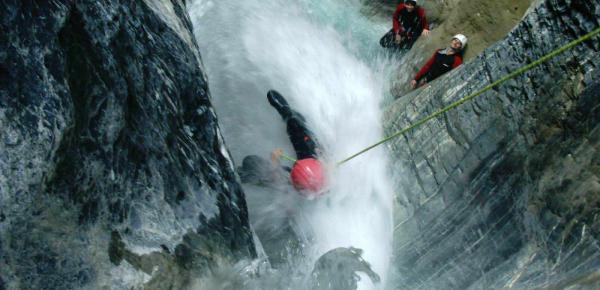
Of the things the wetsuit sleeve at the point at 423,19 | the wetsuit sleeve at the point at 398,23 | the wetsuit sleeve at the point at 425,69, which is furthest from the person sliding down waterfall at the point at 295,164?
the wetsuit sleeve at the point at 423,19

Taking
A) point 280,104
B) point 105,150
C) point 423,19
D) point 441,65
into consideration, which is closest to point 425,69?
point 441,65

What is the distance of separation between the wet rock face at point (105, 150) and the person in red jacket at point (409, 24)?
13.7 ft

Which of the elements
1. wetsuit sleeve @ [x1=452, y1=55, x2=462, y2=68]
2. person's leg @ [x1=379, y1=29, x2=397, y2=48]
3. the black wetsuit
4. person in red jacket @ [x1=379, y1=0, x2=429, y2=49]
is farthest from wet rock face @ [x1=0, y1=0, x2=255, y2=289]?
person's leg @ [x1=379, y1=29, x2=397, y2=48]

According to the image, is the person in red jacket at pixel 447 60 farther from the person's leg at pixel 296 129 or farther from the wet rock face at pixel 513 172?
the person's leg at pixel 296 129

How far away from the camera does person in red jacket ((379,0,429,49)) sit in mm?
7223

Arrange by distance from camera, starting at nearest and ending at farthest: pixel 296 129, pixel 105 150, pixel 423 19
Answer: pixel 105 150
pixel 296 129
pixel 423 19

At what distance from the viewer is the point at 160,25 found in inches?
143

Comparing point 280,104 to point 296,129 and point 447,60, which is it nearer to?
point 296,129

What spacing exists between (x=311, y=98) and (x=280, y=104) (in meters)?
0.92

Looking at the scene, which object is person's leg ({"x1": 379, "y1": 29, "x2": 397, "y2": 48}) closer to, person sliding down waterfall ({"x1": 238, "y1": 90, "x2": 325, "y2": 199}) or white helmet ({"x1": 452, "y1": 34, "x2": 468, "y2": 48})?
white helmet ({"x1": 452, "y1": 34, "x2": 468, "y2": 48})

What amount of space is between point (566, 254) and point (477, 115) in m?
1.49

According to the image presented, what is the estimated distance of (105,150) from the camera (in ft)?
10.1

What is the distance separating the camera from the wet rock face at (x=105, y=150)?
250 cm

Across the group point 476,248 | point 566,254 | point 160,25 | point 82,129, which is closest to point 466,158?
point 476,248
